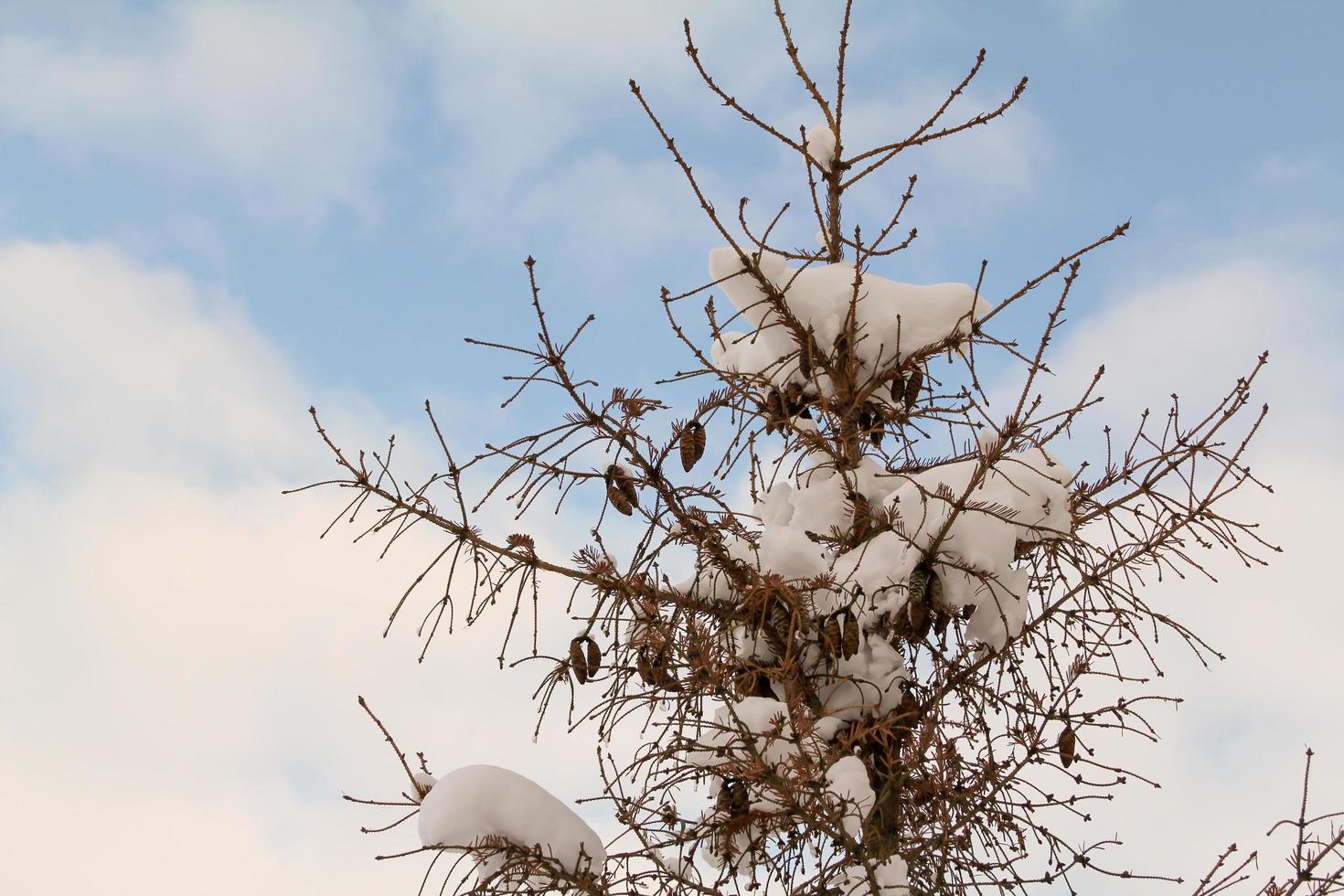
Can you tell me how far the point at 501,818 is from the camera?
13.6 ft

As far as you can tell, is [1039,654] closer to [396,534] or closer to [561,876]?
[561,876]

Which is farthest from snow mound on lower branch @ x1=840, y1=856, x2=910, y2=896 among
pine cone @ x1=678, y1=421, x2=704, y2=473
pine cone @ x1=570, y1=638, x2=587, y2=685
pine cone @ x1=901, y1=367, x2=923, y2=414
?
pine cone @ x1=901, y1=367, x2=923, y2=414

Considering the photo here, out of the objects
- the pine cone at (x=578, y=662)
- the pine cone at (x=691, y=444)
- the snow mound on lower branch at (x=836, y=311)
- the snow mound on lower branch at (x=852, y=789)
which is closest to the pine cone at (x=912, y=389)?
the snow mound on lower branch at (x=836, y=311)

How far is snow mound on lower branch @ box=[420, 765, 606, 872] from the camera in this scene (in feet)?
13.3

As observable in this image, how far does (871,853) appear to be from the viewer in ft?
14.1

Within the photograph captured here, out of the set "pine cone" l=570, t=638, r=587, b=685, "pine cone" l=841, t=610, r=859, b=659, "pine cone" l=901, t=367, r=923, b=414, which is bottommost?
"pine cone" l=841, t=610, r=859, b=659

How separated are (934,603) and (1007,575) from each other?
30 centimetres

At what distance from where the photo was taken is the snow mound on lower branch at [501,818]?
13.3 feet

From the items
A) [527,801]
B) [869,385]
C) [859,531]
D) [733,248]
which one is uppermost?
[733,248]

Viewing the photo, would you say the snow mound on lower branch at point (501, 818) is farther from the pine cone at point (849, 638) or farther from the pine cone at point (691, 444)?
the pine cone at point (691, 444)

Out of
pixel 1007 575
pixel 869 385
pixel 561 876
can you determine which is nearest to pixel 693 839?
pixel 561 876

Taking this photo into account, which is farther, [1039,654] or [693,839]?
[1039,654]

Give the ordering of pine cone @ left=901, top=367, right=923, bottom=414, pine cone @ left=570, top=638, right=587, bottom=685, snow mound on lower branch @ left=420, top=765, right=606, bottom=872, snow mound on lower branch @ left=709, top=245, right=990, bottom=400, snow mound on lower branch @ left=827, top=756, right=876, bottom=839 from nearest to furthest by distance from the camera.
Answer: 1. snow mound on lower branch @ left=827, top=756, right=876, bottom=839
2. snow mound on lower branch @ left=420, top=765, right=606, bottom=872
3. pine cone @ left=570, top=638, right=587, bottom=685
4. snow mound on lower branch @ left=709, top=245, right=990, bottom=400
5. pine cone @ left=901, top=367, right=923, bottom=414

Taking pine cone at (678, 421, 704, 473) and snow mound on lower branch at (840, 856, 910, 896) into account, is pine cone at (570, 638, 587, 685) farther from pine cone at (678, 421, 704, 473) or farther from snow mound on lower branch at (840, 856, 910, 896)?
snow mound on lower branch at (840, 856, 910, 896)
